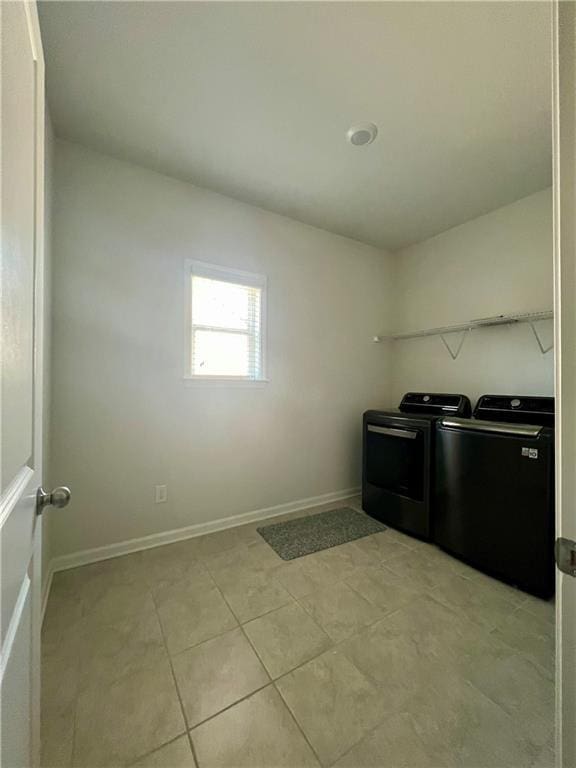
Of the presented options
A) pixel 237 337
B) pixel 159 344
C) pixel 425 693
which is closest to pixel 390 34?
pixel 237 337

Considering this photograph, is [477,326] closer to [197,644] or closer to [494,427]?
[494,427]

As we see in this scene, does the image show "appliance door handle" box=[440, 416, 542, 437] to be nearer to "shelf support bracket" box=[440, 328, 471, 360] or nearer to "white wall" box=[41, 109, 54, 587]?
"shelf support bracket" box=[440, 328, 471, 360]

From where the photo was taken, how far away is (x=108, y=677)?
1.13 meters

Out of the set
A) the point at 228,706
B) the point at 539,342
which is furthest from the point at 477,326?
the point at 228,706

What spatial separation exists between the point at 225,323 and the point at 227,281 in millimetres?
342

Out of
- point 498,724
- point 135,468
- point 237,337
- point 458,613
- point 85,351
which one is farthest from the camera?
point 237,337

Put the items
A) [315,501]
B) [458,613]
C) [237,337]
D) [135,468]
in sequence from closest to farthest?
[458,613] < [135,468] < [237,337] < [315,501]

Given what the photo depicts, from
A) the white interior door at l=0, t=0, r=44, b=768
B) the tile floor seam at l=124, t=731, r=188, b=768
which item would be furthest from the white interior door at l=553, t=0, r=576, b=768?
the tile floor seam at l=124, t=731, r=188, b=768

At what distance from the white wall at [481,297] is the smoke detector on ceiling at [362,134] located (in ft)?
4.86

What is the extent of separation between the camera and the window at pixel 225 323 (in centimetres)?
226

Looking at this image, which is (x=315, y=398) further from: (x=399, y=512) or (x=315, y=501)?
(x=399, y=512)

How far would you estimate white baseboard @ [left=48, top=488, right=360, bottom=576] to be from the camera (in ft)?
5.92

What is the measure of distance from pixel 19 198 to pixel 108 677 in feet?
5.35

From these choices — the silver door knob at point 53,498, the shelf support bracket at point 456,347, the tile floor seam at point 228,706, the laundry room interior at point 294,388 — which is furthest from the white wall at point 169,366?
the silver door knob at point 53,498
